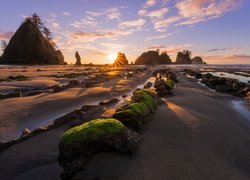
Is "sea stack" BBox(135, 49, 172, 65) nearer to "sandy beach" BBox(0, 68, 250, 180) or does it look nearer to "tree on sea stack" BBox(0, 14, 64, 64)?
"tree on sea stack" BBox(0, 14, 64, 64)

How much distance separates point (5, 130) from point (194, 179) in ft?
20.2

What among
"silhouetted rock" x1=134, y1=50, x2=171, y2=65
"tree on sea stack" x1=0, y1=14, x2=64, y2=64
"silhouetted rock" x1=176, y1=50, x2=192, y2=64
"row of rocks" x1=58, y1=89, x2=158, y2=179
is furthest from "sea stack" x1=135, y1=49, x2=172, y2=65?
"row of rocks" x1=58, y1=89, x2=158, y2=179

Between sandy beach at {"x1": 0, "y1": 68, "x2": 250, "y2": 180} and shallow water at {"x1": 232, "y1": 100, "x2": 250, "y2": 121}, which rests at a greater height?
sandy beach at {"x1": 0, "y1": 68, "x2": 250, "y2": 180}

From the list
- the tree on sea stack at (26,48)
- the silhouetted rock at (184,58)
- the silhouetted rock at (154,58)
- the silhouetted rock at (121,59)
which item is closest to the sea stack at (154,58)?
the silhouetted rock at (154,58)

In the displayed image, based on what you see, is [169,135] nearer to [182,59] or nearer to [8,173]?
[8,173]

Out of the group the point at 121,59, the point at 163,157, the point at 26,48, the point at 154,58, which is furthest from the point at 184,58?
the point at 163,157

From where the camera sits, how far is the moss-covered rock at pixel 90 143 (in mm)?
4789

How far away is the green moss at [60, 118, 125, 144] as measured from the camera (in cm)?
493

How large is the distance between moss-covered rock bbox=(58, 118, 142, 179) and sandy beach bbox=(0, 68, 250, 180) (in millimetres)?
184

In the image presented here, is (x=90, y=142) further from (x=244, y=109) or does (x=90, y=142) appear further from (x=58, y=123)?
(x=244, y=109)

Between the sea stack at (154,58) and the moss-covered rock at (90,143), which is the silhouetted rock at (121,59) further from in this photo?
the moss-covered rock at (90,143)

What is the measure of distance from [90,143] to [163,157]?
1.85 m

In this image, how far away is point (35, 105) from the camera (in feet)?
35.4

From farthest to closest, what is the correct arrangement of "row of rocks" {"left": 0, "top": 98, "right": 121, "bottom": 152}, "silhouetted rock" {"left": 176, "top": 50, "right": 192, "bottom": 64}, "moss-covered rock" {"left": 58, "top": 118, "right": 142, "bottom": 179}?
"silhouetted rock" {"left": 176, "top": 50, "right": 192, "bottom": 64}, "row of rocks" {"left": 0, "top": 98, "right": 121, "bottom": 152}, "moss-covered rock" {"left": 58, "top": 118, "right": 142, "bottom": 179}
